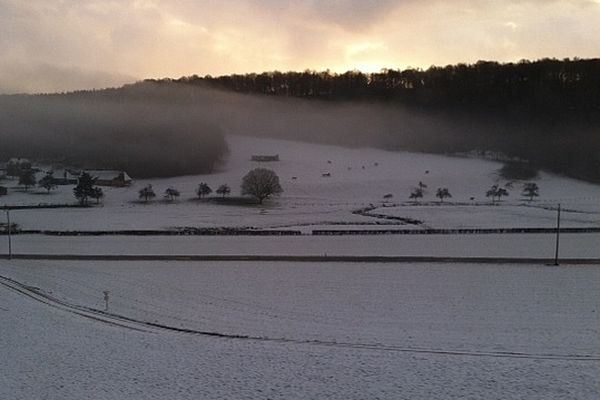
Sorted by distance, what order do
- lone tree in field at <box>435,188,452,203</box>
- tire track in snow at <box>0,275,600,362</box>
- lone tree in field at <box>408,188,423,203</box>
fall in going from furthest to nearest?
lone tree in field at <box>408,188,423,203</box>, lone tree in field at <box>435,188,452,203</box>, tire track in snow at <box>0,275,600,362</box>

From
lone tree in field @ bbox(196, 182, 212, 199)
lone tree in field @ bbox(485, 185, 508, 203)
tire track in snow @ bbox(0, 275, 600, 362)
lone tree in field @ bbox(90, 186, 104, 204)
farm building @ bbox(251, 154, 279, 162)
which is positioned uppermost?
farm building @ bbox(251, 154, 279, 162)

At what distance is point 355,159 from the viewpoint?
93.4m

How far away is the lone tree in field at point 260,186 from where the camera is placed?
209 ft

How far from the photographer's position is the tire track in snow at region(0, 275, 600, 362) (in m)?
16.1

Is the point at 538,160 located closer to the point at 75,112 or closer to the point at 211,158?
the point at 211,158

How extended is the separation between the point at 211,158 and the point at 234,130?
100 feet

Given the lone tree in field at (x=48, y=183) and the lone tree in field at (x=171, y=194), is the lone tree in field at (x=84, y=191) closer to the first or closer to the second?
the lone tree in field at (x=171, y=194)

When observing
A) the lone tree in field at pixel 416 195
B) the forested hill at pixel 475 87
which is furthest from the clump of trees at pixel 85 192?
the forested hill at pixel 475 87

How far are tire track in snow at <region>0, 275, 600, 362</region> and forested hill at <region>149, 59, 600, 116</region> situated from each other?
103 metres

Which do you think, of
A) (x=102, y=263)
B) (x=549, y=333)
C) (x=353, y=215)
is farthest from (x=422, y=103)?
(x=549, y=333)

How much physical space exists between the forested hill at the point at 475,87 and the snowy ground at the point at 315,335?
9290 cm

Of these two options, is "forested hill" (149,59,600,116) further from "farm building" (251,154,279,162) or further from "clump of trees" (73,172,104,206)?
"clump of trees" (73,172,104,206)

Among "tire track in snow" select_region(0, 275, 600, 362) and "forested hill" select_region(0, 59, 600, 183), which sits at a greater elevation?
"forested hill" select_region(0, 59, 600, 183)

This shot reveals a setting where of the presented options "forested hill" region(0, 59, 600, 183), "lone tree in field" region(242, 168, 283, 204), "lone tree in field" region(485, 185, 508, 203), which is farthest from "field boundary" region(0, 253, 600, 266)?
"forested hill" region(0, 59, 600, 183)
